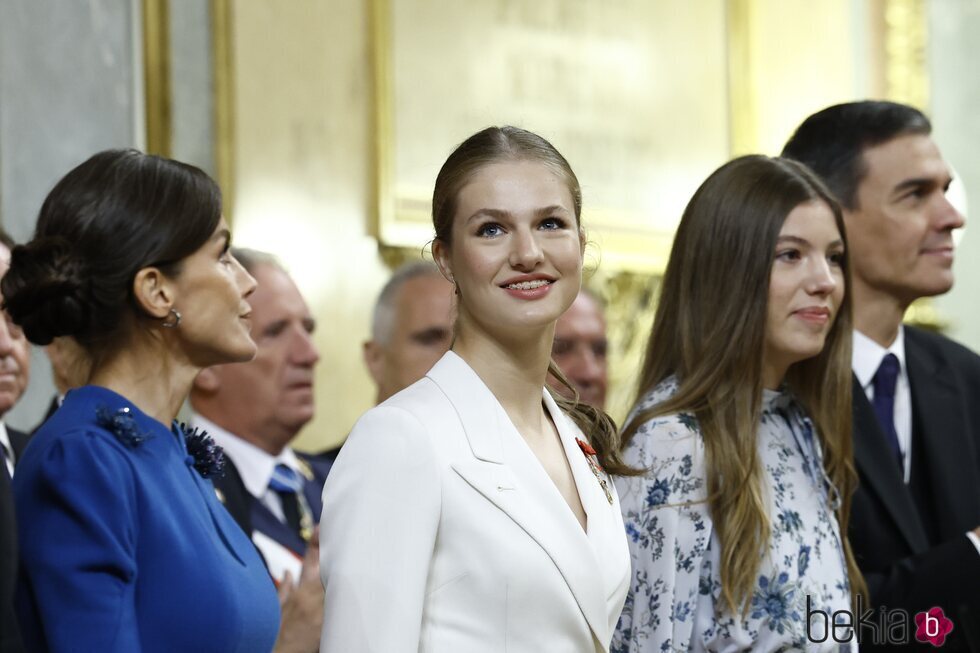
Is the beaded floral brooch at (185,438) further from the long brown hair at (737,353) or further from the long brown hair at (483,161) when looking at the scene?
the long brown hair at (737,353)

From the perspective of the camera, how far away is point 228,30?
5.41 metres

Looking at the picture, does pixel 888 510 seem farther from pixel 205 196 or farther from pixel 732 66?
pixel 732 66

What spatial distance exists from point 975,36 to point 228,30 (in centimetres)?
424

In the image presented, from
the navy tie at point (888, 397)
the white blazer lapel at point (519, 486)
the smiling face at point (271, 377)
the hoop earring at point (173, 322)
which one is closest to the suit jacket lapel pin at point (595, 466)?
the white blazer lapel at point (519, 486)

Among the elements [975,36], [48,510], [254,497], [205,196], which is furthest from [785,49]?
[48,510]

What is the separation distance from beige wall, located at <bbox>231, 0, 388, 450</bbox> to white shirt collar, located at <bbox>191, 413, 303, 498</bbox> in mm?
1071

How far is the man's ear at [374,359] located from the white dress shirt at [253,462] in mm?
631

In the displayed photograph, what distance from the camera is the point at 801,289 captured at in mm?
3262

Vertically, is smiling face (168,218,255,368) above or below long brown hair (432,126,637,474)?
below

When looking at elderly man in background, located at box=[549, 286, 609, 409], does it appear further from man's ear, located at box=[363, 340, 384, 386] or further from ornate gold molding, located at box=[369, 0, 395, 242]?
ornate gold molding, located at box=[369, 0, 395, 242]

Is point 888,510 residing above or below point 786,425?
below

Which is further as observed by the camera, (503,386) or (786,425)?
(786,425)

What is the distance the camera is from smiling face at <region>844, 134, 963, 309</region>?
4074 mm

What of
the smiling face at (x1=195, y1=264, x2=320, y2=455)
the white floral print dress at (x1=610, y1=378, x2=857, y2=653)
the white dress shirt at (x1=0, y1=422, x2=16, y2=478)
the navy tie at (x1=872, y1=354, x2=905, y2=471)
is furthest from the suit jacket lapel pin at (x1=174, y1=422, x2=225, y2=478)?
the navy tie at (x1=872, y1=354, x2=905, y2=471)
